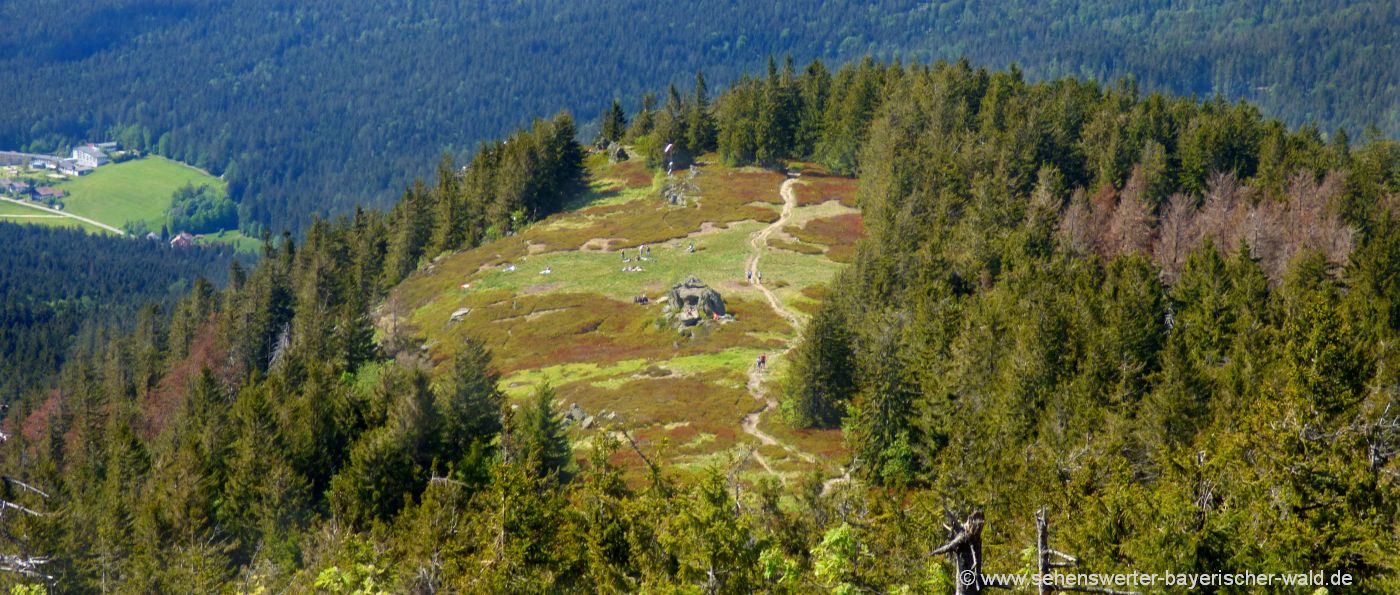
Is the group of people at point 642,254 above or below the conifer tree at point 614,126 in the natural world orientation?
below

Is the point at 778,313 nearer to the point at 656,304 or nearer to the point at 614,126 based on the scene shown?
the point at 656,304

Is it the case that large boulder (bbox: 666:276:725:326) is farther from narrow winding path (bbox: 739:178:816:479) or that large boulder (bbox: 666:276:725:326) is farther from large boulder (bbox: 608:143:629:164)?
large boulder (bbox: 608:143:629:164)

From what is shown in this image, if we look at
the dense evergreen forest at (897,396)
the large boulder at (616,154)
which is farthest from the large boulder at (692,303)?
the large boulder at (616,154)

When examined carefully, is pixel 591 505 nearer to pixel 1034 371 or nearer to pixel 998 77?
pixel 1034 371

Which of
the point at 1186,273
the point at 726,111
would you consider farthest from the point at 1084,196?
the point at 726,111

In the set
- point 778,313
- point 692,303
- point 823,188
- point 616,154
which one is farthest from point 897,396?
point 616,154

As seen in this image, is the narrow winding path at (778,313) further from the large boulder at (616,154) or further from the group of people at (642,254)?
the large boulder at (616,154)

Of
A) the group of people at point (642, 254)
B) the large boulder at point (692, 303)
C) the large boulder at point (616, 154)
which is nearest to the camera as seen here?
the large boulder at point (692, 303)
